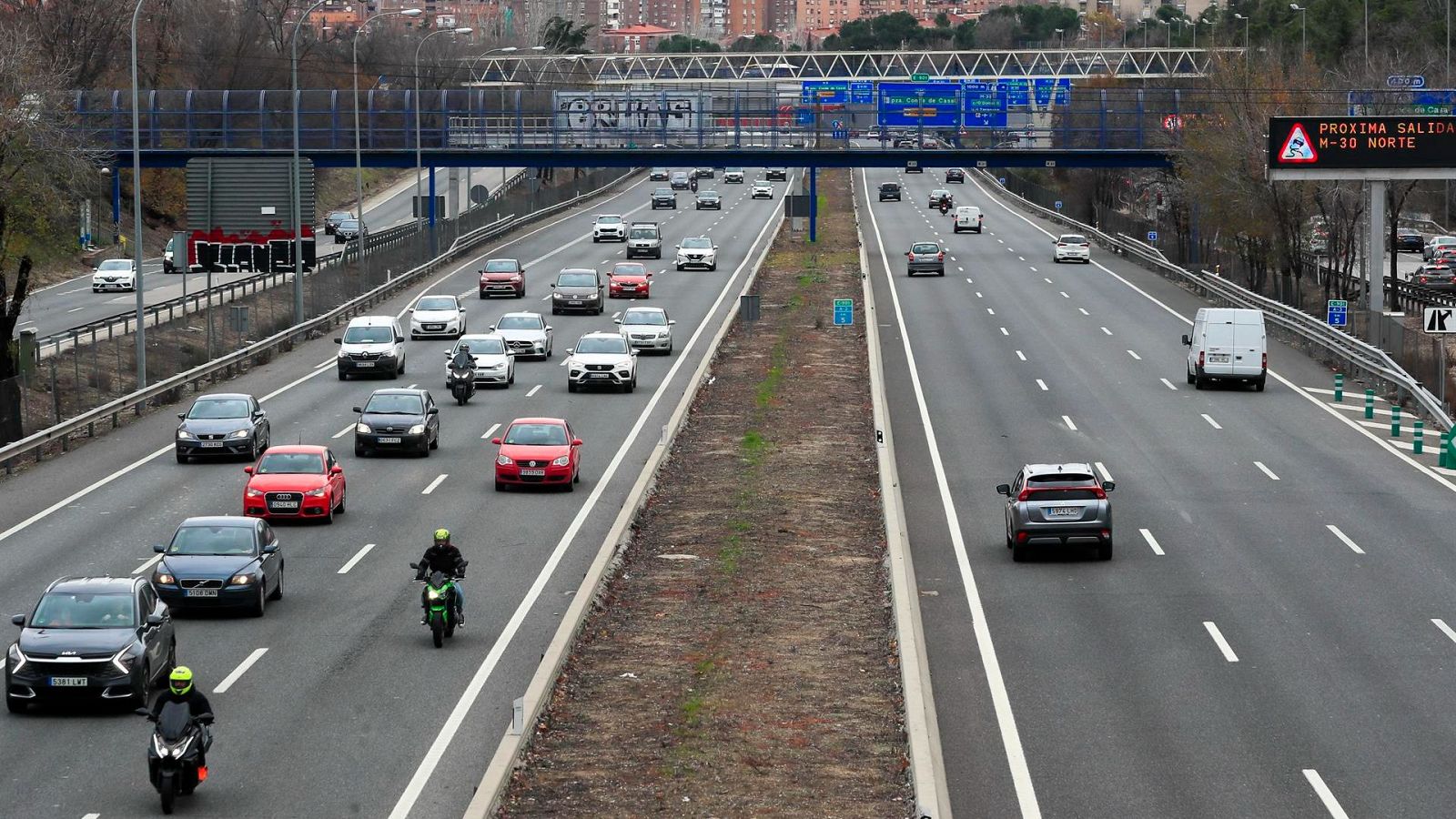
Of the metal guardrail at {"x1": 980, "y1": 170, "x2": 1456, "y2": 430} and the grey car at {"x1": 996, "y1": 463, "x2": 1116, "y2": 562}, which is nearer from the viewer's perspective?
the grey car at {"x1": 996, "y1": 463, "x2": 1116, "y2": 562}

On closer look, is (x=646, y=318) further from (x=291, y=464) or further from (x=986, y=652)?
(x=986, y=652)

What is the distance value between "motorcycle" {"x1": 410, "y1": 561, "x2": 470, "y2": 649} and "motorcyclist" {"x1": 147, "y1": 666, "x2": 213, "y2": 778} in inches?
233

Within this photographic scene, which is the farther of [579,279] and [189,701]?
[579,279]

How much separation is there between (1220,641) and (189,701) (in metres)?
12.4

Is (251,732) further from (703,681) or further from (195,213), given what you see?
(195,213)

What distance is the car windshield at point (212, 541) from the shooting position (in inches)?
984

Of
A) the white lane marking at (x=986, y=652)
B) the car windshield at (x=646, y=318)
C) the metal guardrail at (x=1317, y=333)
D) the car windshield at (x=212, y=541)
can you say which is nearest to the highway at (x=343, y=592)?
the car windshield at (x=212, y=541)

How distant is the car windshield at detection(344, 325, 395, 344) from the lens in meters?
49.9

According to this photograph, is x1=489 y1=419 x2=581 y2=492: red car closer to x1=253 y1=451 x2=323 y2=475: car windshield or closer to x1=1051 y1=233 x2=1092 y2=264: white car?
x1=253 y1=451 x2=323 y2=475: car windshield

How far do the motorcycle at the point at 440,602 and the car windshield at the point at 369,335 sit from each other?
1077 inches

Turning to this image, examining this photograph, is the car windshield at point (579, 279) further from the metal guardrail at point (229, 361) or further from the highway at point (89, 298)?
the highway at point (89, 298)

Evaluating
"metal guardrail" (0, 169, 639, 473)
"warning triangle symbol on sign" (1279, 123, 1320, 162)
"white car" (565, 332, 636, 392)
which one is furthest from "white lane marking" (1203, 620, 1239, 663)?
"warning triangle symbol on sign" (1279, 123, 1320, 162)

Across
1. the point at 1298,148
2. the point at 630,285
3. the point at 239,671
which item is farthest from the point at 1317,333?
the point at 239,671

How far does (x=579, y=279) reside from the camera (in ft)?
215
